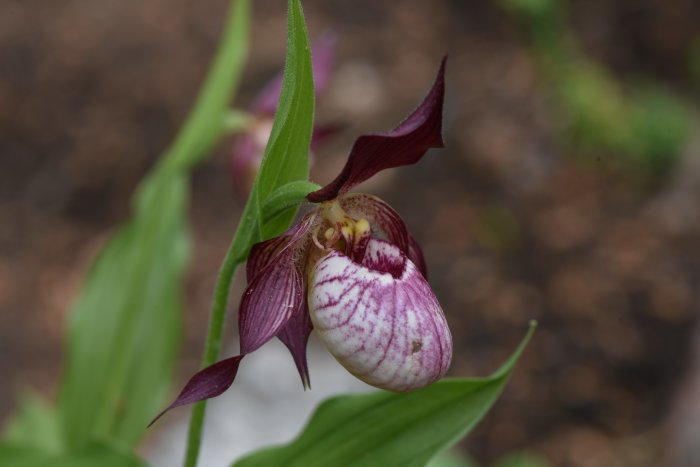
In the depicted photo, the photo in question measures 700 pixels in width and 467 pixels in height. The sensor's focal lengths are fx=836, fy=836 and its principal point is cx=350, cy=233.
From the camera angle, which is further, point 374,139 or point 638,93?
point 638,93

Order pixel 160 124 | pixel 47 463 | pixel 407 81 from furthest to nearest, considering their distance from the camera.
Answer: pixel 407 81, pixel 160 124, pixel 47 463

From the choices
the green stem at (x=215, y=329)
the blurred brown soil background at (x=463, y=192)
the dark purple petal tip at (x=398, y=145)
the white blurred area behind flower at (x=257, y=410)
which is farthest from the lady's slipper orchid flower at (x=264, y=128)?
the blurred brown soil background at (x=463, y=192)

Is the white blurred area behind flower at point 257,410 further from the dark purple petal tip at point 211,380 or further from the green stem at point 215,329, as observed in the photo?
the dark purple petal tip at point 211,380

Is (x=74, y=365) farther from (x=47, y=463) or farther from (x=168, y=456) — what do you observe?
(x=168, y=456)

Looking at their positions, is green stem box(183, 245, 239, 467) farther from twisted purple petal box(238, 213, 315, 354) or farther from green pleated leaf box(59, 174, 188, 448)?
green pleated leaf box(59, 174, 188, 448)

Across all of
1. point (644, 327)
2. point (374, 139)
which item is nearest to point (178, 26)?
point (644, 327)

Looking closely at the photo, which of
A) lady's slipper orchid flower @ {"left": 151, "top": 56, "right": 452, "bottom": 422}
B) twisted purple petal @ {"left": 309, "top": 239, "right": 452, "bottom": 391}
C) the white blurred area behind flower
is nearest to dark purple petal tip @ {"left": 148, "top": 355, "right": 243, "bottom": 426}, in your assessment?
lady's slipper orchid flower @ {"left": 151, "top": 56, "right": 452, "bottom": 422}

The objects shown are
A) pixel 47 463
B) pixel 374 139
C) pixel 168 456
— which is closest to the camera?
pixel 374 139
